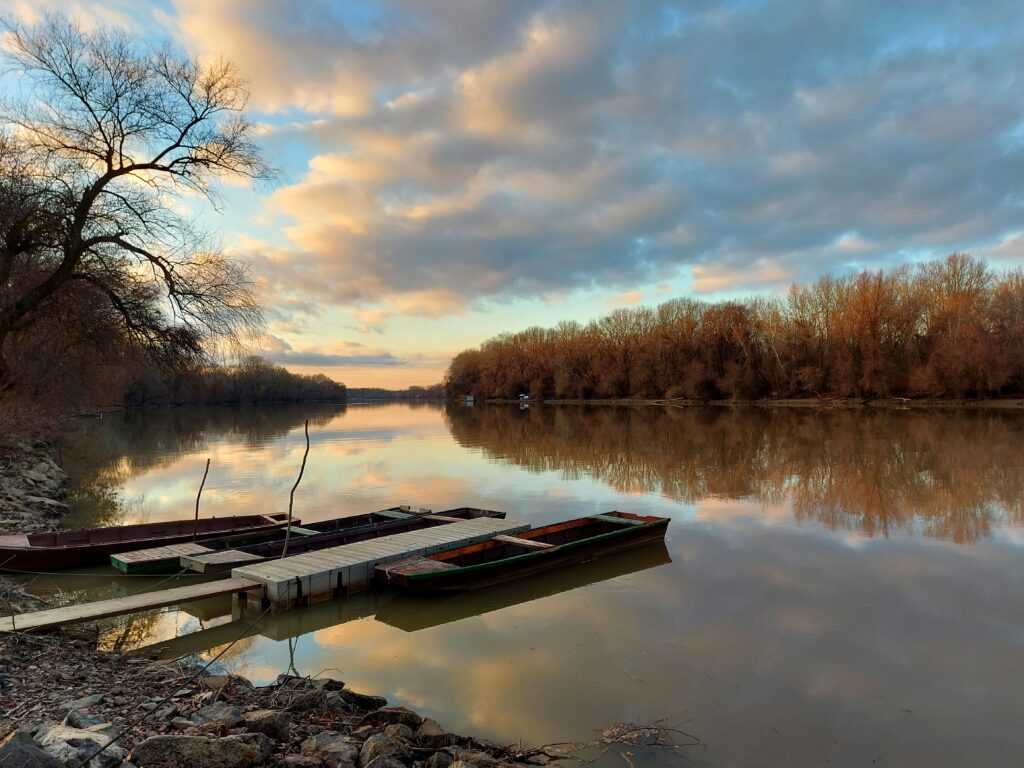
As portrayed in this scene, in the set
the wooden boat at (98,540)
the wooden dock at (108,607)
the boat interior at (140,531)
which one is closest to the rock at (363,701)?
the wooden dock at (108,607)

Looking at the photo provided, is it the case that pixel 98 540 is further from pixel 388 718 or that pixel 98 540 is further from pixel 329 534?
pixel 388 718

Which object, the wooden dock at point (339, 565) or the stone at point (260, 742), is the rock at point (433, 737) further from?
the wooden dock at point (339, 565)

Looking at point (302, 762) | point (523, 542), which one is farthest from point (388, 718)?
point (523, 542)

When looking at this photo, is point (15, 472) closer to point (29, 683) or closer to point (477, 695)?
point (29, 683)

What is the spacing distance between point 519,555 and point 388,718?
213 inches

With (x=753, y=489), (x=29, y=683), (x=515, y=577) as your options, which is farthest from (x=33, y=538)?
(x=753, y=489)

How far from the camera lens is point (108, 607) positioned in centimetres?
786

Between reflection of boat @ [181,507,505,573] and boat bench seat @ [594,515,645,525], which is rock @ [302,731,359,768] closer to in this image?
reflection of boat @ [181,507,505,573]

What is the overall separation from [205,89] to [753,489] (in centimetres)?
1832

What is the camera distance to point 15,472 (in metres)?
19.3

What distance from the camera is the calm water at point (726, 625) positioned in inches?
240

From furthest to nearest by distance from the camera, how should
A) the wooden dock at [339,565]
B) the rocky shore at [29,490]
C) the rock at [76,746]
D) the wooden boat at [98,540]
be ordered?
the rocky shore at [29,490], the wooden boat at [98,540], the wooden dock at [339,565], the rock at [76,746]

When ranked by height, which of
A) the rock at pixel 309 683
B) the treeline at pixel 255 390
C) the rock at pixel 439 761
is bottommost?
the rock at pixel 309 683

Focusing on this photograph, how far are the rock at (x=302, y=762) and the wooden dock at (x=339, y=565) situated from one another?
501 cm
